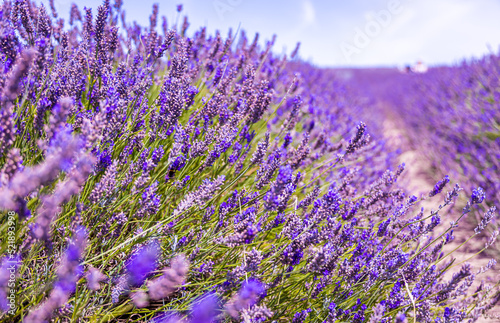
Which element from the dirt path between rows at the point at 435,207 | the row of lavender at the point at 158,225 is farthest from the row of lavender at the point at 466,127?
the row of lavender at the point at 158,225

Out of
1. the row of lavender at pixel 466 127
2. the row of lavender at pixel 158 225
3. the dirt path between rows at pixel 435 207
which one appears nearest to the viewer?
the row of lavender at pixel 158 225

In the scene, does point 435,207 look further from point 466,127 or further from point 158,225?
point 158,225

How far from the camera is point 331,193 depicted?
1.29m

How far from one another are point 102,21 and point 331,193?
4.33 feet

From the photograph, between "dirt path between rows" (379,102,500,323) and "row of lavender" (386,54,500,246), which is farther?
"row of lavender" (386,54,500,246)

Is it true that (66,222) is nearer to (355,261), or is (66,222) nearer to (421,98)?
(355,261)

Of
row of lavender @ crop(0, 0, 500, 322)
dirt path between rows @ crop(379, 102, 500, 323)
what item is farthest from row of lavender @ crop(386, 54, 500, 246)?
row of lavender @ crop(0, 0, 500, 322)

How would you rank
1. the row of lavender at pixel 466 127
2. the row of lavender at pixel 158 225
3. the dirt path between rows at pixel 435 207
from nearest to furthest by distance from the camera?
the row of lavender at pixel 158 225
the dirt path between rows at pixel 435 207
the row of lavender at pixel 466 127

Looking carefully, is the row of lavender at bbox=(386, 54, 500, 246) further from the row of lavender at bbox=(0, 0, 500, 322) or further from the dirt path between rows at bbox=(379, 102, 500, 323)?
the row of lavender at bbox=(0, 0, 500, 322)

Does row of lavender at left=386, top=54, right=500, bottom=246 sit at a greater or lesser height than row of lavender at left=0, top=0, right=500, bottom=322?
greater

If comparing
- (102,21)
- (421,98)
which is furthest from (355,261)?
(421,98)

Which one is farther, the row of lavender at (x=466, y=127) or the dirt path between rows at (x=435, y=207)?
the row of lavender at (x=466, y=127)

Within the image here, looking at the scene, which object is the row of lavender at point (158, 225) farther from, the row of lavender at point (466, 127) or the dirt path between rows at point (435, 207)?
the row of lavender at point (466, 127)

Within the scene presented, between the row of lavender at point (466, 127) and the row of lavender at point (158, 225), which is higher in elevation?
the row of lavender at point (466, 127)
